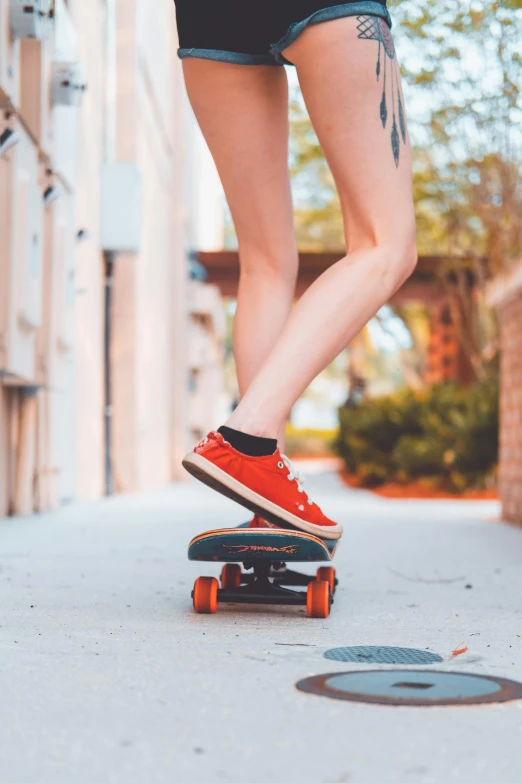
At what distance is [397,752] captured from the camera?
3.44 feet

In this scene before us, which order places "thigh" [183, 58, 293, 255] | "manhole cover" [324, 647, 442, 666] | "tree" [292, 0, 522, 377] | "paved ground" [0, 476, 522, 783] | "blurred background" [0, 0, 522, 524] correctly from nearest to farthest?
"paved ground" [0, 476, 522, 783]
"manhole cover" [324, 647, 442, 666]
"thigh" [183, 58, 293, 255]
"blurred background" [0, 0, 522, 524]
"tree" [292, 0, 522, 377]

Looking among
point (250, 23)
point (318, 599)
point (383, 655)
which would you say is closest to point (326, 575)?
point (318, 599)

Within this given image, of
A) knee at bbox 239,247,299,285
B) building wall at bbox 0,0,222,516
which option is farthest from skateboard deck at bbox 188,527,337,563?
building wall at bbox 0,0,222,516

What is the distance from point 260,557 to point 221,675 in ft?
1.76

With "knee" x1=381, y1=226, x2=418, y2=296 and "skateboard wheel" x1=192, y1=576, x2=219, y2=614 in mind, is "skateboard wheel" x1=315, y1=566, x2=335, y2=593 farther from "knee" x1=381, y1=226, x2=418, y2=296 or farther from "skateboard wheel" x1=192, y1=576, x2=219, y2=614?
"knee" x1=381, y1=226, x2=418, y2=296

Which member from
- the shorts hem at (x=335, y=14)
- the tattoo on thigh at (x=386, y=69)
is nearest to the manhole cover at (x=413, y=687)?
the tattoo on thigh at (x=386, y=69)

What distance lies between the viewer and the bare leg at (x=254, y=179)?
2.19 metres

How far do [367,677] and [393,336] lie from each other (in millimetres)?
20370

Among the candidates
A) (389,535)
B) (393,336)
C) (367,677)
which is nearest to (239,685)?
(367,677)

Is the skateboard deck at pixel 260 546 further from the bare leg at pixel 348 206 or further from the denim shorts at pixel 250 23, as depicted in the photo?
the denim shorts at pixel 250 23

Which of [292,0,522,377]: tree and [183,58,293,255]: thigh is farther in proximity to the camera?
[292,0,522,377]: tree

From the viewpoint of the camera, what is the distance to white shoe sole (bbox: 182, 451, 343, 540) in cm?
182

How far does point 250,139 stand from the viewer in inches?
87.7

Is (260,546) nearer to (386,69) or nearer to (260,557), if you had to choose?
(260,557)
